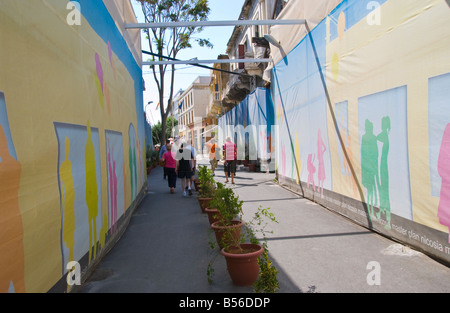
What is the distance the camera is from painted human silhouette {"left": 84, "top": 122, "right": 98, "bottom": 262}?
4491 mm

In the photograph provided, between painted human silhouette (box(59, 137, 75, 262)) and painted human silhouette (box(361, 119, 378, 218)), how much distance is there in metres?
4.56

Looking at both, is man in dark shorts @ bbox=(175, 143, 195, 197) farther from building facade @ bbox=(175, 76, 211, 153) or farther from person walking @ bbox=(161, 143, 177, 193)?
building facade @ bbox=(175, 76, 211, 153)

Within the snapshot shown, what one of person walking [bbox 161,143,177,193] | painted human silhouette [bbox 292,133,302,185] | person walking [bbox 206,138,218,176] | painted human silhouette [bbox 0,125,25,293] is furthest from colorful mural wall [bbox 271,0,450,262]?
person walking [bbox 206,138,218,176]

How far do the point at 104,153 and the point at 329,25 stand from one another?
17.3ft

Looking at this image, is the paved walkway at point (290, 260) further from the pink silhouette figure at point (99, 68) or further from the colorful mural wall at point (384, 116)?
the pink silhouette figure at point (99, 68)

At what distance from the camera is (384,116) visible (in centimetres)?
557

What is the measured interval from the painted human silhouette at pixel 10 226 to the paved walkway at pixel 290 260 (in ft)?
5.17

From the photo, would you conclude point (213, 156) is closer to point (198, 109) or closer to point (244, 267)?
point (244, 267)

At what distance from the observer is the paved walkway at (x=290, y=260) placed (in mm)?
3943

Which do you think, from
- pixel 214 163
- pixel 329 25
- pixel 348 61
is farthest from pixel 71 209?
pixel 214 163

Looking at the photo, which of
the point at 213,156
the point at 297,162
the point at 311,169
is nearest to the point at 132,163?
the point at 311,169

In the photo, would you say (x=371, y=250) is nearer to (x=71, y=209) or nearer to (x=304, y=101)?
(x=71, y=209)
